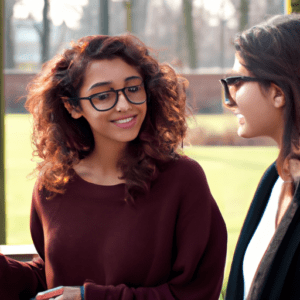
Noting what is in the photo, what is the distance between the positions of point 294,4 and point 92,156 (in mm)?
1516

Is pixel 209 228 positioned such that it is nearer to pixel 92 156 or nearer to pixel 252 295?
pixel 252 295

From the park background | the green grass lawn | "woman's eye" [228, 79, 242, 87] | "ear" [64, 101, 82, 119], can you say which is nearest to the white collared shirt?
"woman's eye" [228, 79, 242, 87]

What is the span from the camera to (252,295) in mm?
1309

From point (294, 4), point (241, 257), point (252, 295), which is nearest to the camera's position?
point (252, 295)

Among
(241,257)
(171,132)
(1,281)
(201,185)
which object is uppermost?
(171,132)

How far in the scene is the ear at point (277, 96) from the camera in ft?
4.45

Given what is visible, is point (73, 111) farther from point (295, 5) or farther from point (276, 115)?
point (295, 5)

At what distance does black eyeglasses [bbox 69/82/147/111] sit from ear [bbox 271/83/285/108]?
637 millimetres

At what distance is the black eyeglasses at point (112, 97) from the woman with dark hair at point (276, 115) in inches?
17.1

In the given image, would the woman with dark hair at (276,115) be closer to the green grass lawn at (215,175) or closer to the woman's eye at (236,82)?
the woman's eye at (236,82)

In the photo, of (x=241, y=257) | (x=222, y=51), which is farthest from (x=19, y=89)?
(x=241, y=257)

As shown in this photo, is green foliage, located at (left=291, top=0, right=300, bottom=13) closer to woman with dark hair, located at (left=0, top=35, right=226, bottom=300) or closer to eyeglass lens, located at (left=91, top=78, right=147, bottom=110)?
woman with dark hair, located at (left=0, top=35, right=226, bottom=300)

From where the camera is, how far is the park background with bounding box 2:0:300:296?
7316 millimetres

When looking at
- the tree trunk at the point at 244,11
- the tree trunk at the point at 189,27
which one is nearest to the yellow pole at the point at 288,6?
the tree trunk at the point at 244,11
